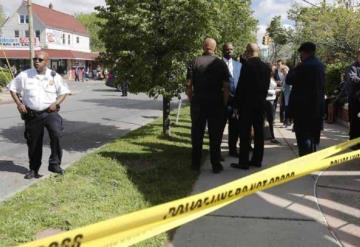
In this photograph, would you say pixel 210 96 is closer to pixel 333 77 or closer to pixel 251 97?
pixel 251 97

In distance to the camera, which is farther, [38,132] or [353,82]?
[353,82]

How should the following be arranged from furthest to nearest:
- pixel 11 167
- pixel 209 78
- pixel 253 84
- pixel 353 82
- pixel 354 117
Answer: pixel 354 117, pixel 353 82, pixel 11 167, pixel 253 84, pixel 209 78

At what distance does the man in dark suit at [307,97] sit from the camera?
6766 mm

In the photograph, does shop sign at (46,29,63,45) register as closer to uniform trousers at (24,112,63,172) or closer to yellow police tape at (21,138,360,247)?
uniform trousers at (24,112,63,172)

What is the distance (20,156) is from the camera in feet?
29.3

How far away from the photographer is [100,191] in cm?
615

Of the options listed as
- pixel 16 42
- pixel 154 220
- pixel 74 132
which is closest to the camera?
pixel 154 220

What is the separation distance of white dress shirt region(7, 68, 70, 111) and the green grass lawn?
3.30 ft

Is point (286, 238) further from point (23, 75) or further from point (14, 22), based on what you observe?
point (14, 22)

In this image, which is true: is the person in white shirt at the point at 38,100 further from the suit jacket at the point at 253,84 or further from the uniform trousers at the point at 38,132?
the suit jacket at the point at 253,84

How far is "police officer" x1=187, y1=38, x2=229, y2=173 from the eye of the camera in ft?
23.1

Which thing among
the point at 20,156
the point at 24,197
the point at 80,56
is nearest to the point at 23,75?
the point at 24,197

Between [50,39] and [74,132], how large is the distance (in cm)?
5150

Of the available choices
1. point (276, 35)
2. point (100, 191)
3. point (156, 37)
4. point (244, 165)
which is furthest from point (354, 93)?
point (276, 35)
